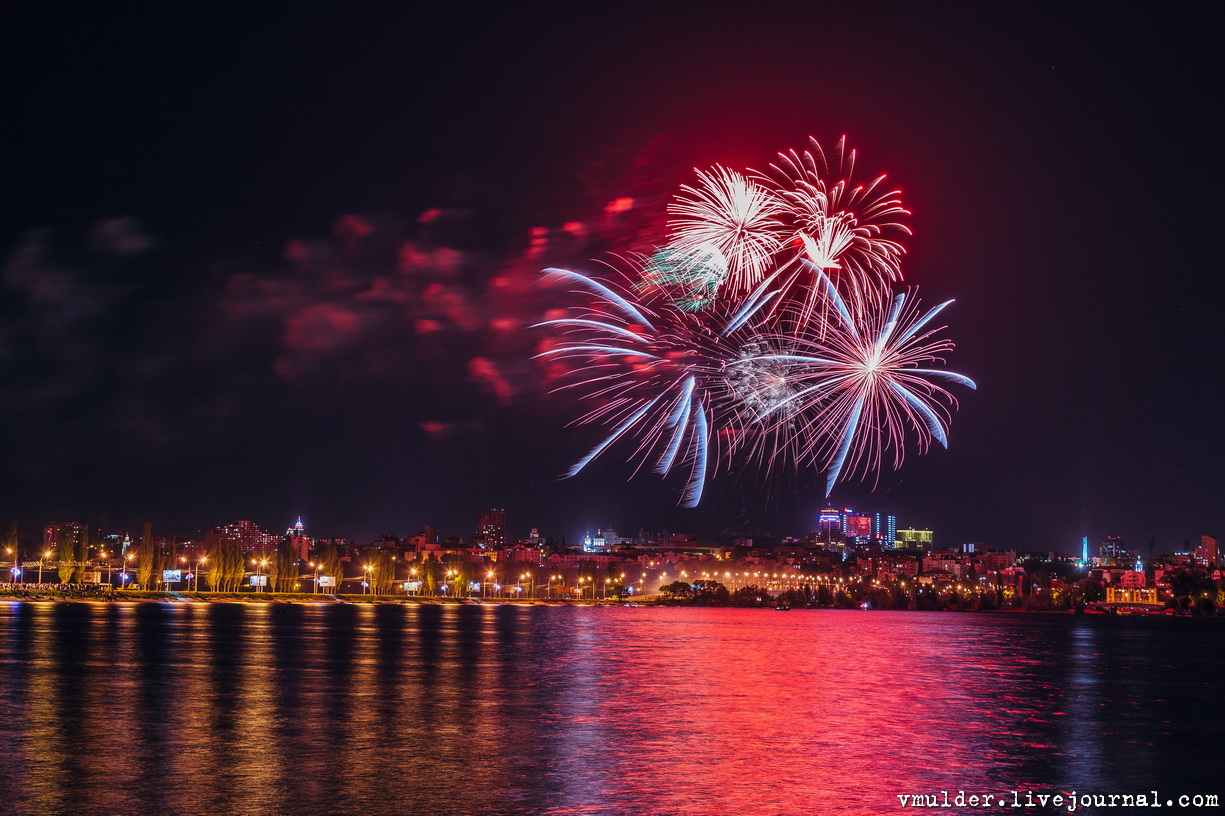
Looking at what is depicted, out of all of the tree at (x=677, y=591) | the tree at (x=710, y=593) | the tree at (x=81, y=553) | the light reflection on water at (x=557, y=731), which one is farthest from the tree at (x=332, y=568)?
the light reflection on water at (x=557, y=731)

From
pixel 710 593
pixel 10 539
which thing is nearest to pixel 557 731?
pixel 10 539

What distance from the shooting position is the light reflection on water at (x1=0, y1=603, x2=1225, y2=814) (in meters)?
12.8

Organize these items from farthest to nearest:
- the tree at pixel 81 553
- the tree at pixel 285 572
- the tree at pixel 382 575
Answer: the tree at pixel 382 575
the tree at pixel 285 572
the tree at pixel 81 553

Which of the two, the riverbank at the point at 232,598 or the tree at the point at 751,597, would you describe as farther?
the tree at the point at 751,597

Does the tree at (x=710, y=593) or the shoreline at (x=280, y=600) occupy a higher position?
the shoreline at (x=280, y=600)

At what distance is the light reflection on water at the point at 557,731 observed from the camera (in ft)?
42.1

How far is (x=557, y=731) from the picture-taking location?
18375 millimetres

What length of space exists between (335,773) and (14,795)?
368cm

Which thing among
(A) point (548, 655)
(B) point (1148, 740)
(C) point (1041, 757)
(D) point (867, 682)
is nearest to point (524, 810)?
(C) point (1041, 757)

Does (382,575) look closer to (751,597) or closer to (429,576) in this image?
(429,576)

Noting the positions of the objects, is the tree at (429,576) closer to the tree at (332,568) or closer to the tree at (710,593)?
the tree at (332,568)

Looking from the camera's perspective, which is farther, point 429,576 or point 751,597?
point 751,597

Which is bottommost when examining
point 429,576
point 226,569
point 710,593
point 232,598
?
point 710,593

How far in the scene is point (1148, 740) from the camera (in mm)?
20531
